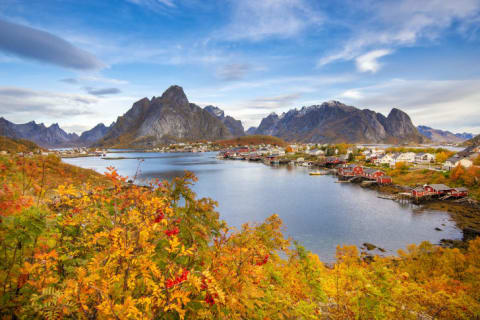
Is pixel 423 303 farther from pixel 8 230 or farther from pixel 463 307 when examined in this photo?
pixel 8 230

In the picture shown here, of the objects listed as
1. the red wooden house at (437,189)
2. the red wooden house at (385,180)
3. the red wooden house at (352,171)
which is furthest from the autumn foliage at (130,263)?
the red wooden house at (352,171)

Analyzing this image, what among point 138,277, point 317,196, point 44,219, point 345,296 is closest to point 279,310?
point 138,277

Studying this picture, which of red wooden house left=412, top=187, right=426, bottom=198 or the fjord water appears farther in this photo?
red wooden house left=412, top=187, right=426, bottom=198

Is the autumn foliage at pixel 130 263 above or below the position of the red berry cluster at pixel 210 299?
above

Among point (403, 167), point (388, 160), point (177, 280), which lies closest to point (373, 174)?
Answer: point (403, 167)

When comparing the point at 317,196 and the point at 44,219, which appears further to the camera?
the point at 317,196

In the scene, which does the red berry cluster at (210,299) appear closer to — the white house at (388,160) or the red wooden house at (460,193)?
the red wooden house at (460,193)

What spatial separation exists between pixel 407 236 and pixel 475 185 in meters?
33.9

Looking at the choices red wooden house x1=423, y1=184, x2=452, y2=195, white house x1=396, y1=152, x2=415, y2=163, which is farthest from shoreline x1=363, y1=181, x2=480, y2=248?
white house x1=396, y1=152, x2=415, y2=163

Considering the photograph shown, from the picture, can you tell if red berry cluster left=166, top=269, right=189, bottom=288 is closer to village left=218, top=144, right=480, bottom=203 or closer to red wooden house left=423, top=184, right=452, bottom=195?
village left=218, top=144, right=480, bottom=203

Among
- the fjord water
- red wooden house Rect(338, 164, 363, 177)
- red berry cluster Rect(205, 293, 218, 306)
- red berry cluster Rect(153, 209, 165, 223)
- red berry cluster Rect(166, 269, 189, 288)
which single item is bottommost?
the fjord water

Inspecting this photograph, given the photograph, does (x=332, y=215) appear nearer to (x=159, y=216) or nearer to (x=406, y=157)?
(x=159, y=216)

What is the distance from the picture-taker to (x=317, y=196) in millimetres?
53125

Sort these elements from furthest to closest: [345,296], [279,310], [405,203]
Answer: [405,203], [345,296], [279,310]
